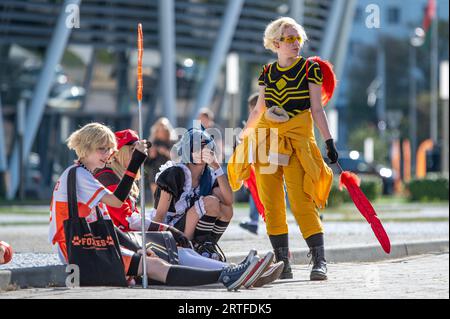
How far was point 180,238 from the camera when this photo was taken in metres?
9.61

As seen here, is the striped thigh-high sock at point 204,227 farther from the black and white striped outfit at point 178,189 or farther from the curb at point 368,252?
the curb at point 368,252

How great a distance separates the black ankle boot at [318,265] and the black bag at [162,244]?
104cm

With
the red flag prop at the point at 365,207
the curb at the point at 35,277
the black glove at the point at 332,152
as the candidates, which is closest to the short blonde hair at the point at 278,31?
→ the black glove at the point at 332,152

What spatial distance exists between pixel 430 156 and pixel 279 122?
39442mm

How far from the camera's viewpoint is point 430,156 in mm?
48594

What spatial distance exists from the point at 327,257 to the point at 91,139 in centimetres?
365

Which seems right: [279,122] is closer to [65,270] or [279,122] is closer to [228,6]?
[65,270]

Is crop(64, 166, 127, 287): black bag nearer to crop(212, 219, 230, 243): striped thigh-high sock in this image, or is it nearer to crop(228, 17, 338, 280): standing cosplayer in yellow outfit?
crop(228, 17, 338, 280): standing cosplayer in yellow outfit

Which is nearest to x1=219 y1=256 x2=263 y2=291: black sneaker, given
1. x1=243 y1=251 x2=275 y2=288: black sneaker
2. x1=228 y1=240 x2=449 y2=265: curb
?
x1=243 y1=251 x2=275 y2=288: black sneaker

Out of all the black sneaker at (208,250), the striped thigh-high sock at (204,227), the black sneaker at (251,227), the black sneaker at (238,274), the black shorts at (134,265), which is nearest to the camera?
the black sneaker at (238,274)

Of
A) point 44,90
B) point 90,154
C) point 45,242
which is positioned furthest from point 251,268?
point 44,90

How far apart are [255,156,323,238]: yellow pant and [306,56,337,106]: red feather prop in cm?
59

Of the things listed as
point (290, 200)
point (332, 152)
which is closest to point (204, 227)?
point (290, 200)

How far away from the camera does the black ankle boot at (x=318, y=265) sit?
9602mm
